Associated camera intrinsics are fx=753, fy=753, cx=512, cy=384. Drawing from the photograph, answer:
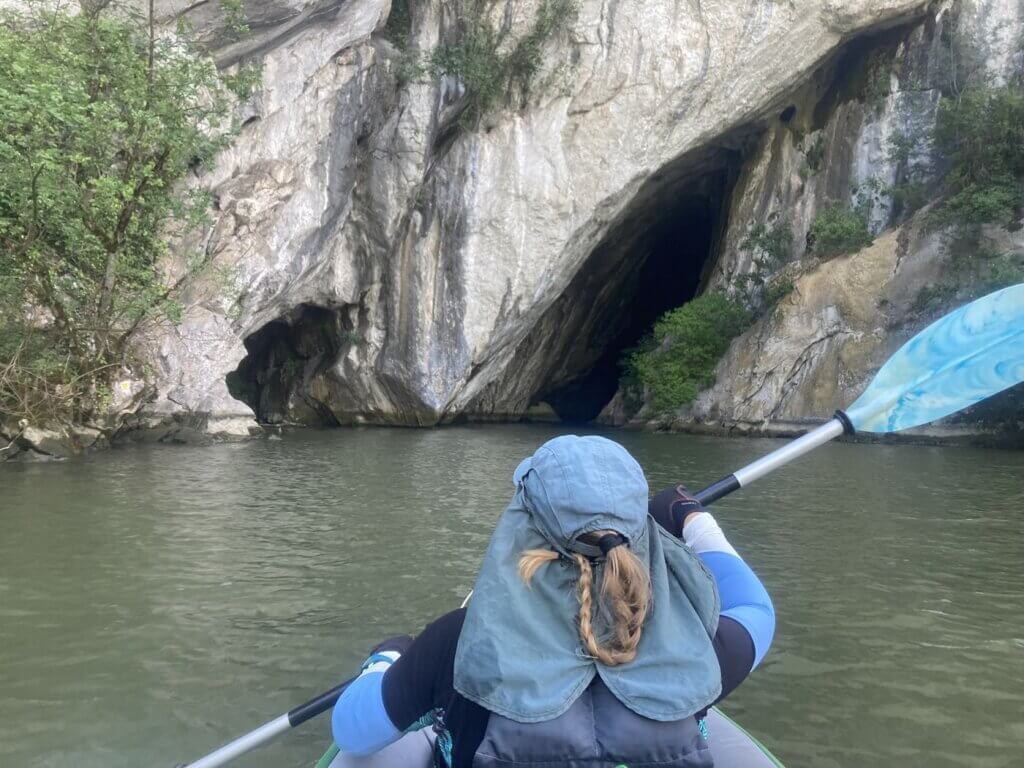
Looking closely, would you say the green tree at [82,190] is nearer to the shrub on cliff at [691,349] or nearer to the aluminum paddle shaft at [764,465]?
the aluminum paddle shaft at [764,465]

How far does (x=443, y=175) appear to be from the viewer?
21828 millimetres

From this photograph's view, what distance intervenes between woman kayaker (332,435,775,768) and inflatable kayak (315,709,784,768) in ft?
2.52

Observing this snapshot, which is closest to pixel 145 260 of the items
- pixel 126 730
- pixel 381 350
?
pixel 381 350

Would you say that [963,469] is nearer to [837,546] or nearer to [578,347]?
[837,546]

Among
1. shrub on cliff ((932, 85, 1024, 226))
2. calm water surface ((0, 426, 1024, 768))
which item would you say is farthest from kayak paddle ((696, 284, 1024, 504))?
shrub on cliff ((932, 85, 1024, 226))

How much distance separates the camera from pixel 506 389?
28375 mm

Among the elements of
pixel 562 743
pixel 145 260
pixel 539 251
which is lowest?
pixel 562 743

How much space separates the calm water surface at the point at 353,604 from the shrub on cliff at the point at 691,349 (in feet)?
42.5

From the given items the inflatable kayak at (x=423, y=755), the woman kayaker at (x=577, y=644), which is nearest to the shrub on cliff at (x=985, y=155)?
the inflatable kayak at (x=423, y=755)

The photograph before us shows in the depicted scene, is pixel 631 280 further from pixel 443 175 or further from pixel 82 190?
pixel 82 190

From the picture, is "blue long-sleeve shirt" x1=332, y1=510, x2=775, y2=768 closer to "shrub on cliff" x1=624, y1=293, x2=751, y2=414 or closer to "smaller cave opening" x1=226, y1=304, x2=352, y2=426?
Result: "shrub on cliff" x1=624, y1=293, x2=751, y2=414

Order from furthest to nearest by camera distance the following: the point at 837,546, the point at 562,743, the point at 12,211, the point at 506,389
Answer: the point at 506,389 → the point at 12,211 → the point at 837,546 → the point at 562,743

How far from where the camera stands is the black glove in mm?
2211

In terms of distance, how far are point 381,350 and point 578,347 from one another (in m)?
11.0
